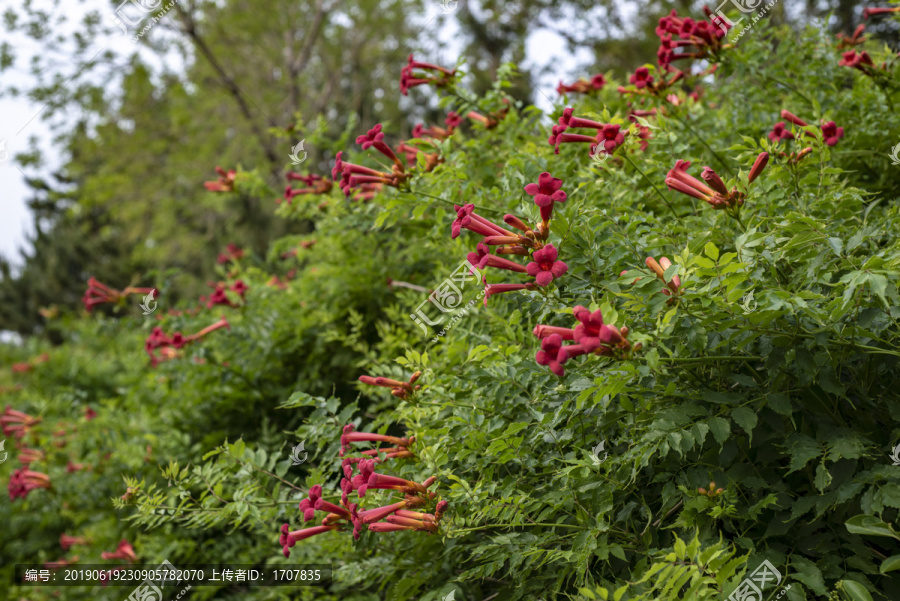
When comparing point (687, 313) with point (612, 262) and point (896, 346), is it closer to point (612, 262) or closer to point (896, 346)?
point (612, 262)

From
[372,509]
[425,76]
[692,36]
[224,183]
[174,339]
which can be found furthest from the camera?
[224,183]

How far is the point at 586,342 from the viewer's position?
4.75 ft

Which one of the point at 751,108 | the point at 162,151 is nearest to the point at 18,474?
the point at 751,108

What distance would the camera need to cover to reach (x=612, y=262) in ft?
6.20

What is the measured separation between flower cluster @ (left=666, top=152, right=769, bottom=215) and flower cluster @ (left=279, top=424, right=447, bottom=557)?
4.21 feet

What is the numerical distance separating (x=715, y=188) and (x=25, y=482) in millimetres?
5384

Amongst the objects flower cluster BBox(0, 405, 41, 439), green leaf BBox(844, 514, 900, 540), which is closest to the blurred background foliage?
flower cluster BBox(0, 405, 41, 439)

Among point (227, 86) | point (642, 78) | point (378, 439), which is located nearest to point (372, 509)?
point (378, 439)

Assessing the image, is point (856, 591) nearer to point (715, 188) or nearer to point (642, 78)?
point (715, 188)

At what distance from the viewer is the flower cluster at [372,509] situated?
6.16ft

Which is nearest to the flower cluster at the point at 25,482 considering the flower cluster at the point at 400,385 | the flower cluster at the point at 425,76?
the flower cluster at the point at 400,385

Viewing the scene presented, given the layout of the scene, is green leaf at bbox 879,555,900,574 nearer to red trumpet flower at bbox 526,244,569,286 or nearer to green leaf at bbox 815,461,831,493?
green leaf at bbox 815,461,831,493

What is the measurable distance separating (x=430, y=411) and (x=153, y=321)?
286 cm

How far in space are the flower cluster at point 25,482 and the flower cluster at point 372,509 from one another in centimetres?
376
